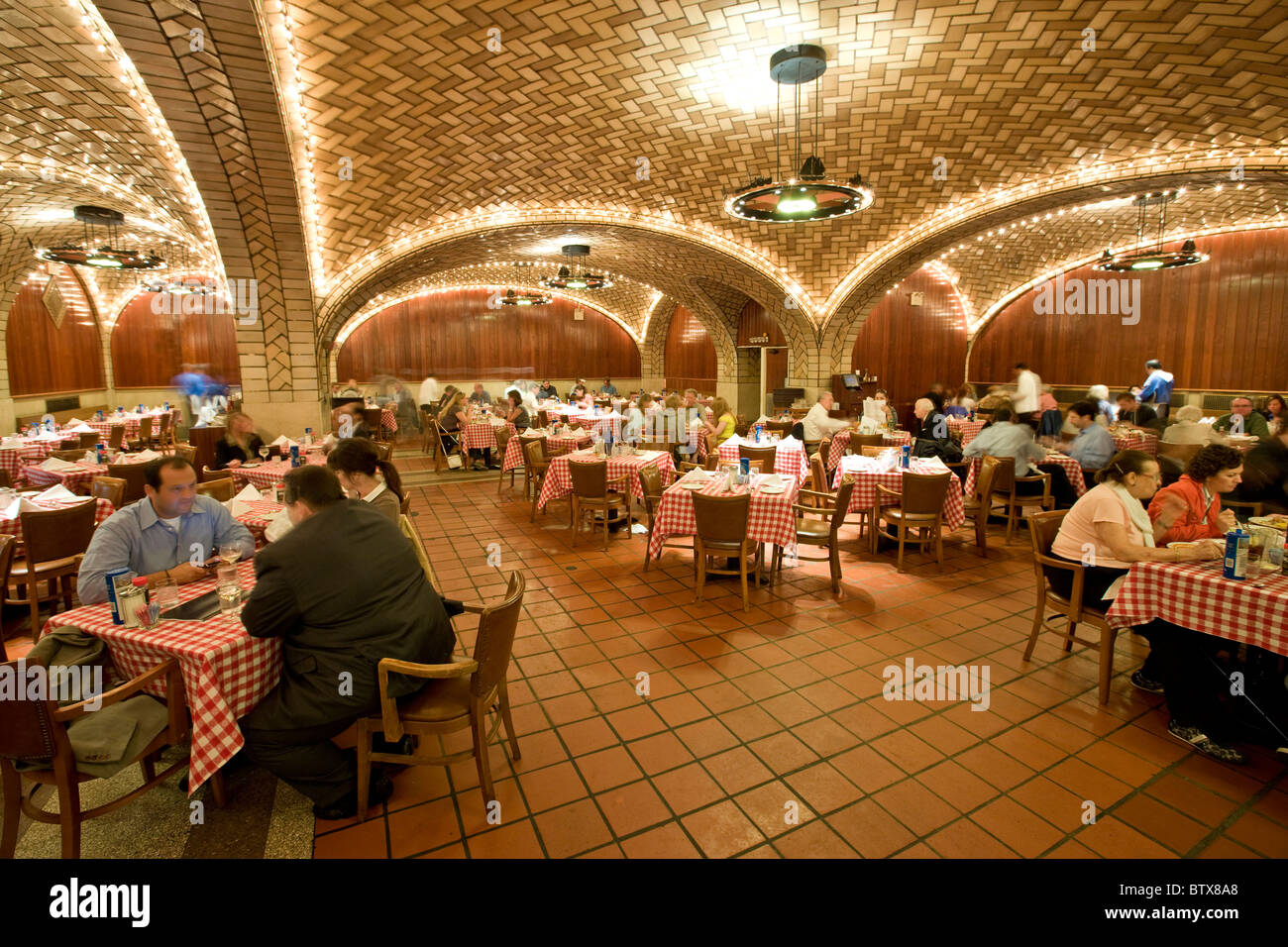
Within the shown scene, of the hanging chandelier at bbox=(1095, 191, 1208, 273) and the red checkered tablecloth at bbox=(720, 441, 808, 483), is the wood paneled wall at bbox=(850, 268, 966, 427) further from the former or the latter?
the red checkered tablecloth at bbox=(720, 441, 808, 483)

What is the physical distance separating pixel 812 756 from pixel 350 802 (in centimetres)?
206

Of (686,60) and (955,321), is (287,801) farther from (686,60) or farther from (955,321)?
(955,321)

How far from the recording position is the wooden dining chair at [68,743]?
2006mm

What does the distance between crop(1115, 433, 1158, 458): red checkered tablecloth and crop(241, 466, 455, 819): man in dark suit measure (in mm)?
9103

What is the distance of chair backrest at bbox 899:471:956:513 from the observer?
5301 mm

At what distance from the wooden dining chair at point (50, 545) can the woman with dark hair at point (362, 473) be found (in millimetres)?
2250

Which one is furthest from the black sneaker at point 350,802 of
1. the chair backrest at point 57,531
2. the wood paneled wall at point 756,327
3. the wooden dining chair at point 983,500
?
the wood paneled wall at point 756,327

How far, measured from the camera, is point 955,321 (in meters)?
15.5

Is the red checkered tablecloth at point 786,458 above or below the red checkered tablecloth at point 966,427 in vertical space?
below

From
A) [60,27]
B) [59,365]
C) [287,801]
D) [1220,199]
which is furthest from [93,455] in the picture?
[1220,199]

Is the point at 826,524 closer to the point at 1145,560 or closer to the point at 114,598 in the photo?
the point at 1145,560

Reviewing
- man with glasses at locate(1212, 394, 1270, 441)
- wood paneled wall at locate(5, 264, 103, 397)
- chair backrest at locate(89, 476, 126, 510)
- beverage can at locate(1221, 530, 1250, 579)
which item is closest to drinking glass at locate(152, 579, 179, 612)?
chair backrest at locate(89, 476, 126, 510)

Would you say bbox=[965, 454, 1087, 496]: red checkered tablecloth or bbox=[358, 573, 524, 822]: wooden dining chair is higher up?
bbox=[965, 454, 1087, 496]: red checkered tablecloth

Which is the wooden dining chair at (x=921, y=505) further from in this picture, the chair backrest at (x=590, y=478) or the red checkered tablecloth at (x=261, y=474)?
the red checkered tablecloth at (x=261, y=474)
